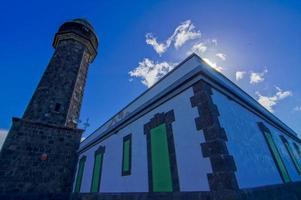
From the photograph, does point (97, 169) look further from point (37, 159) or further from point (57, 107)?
point (57, 107)

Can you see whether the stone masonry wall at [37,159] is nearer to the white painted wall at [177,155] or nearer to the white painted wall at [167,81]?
the white painted wall at [177,155]

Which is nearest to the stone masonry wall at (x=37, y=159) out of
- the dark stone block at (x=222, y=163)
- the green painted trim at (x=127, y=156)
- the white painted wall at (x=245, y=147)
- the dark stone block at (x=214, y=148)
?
the green painted trim at (x=127, y=156)

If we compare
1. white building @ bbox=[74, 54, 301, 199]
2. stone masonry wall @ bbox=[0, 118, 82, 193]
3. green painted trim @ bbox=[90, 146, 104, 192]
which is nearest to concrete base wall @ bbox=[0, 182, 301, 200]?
white building @ bbox=[74, 54, 301, 199]

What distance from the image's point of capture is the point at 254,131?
18.0ft

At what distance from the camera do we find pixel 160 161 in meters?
4.45

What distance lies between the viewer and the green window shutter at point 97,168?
728 centimetres

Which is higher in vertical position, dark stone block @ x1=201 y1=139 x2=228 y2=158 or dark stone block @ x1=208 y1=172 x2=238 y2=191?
dark stone block @ x1=201 y1=139 x2=228 y2=158

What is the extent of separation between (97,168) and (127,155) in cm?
278

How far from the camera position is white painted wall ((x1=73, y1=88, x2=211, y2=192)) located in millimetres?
3508

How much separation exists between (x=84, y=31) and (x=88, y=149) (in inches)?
376

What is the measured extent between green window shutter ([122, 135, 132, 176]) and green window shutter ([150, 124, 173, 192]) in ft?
4.49

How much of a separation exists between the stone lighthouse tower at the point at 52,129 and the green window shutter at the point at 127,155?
5.49 meters

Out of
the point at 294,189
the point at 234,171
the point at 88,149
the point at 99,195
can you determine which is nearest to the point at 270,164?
the point at 294,189

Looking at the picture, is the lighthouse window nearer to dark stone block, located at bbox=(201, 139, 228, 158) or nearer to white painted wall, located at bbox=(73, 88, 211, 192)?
white painted wall, located at bbox=(73, 88, 211, 192)
